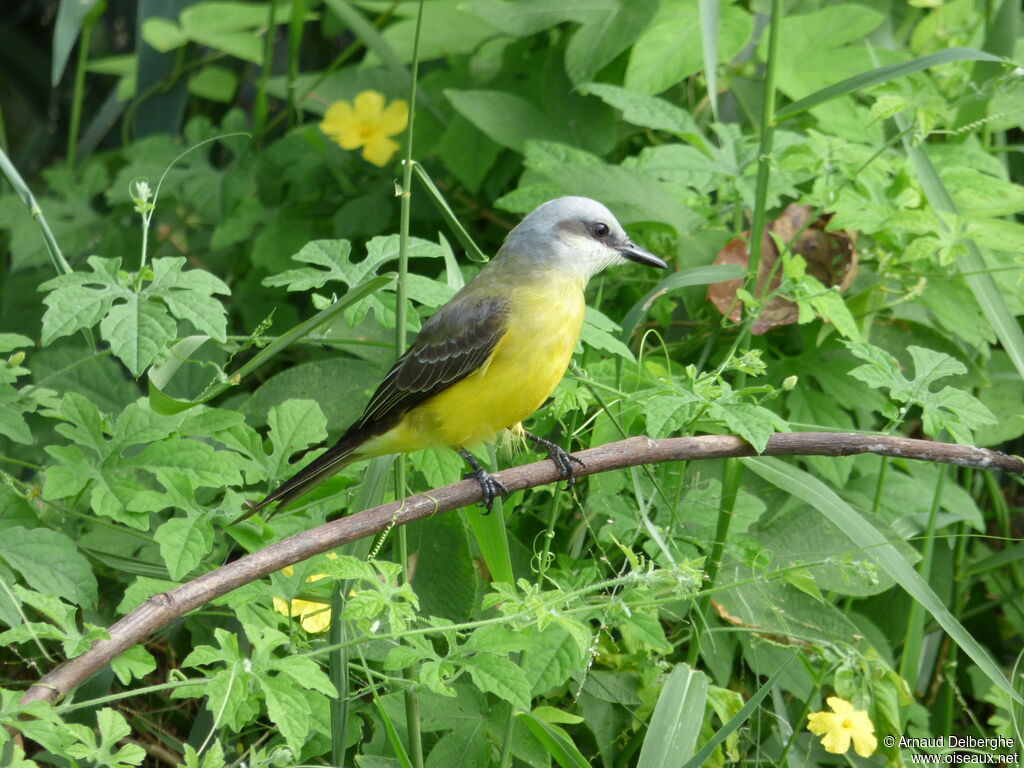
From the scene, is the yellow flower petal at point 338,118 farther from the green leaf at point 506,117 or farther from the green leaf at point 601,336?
the green leaf at point 601,336

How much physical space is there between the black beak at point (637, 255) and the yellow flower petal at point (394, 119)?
1132mm

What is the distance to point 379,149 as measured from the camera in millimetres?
3910

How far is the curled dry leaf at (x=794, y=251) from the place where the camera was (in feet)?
10.4

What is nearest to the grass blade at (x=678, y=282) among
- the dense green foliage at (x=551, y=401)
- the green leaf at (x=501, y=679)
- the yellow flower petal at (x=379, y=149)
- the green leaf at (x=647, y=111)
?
the dense green foliage at (x=551, y=401)

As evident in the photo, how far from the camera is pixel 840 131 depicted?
355 centimetres

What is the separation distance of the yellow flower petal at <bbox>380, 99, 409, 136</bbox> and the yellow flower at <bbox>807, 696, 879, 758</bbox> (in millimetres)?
2423

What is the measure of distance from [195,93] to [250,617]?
331 centimetres

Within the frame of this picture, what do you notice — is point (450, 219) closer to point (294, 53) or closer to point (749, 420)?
point (749, 420)

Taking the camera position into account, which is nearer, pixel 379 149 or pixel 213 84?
pixel 379 149

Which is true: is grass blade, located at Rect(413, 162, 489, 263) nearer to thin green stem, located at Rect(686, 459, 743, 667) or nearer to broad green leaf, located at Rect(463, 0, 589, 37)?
thin green stem, located at Rect(686, 459, 743, 667)

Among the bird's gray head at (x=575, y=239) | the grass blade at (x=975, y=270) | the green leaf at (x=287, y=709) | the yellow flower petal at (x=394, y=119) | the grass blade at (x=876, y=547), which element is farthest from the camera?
the yellow flower petal at (x=394, y=119)

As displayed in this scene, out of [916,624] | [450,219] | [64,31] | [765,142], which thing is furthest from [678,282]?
[64,31]

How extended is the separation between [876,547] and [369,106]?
2433mm

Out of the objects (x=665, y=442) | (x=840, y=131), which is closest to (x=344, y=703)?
(x=665, y=442)
